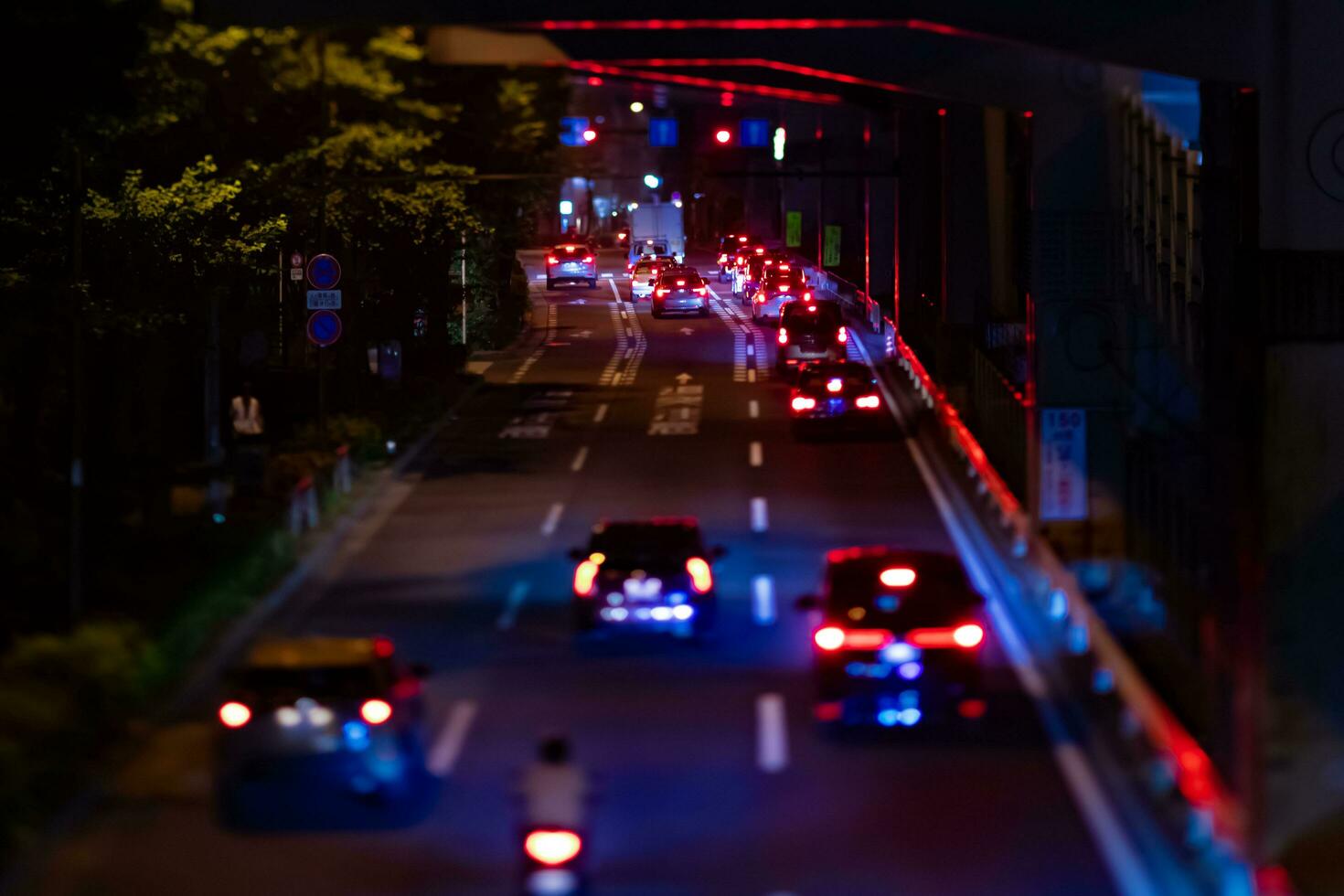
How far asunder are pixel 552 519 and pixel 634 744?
1423cm

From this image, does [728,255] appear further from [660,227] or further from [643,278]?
[643,278]

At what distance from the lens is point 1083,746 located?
61.0 ft

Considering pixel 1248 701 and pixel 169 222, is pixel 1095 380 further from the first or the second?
pixel 1248 701

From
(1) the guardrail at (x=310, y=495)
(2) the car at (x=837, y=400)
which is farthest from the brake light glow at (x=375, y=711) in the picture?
(2) the car at (x=837, y=400)

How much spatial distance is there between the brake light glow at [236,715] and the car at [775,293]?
52756 mm

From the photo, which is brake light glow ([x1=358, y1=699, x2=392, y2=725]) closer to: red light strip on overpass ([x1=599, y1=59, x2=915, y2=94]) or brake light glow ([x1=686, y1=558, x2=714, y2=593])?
brake light glow ([x1=686, y1=558, x2=714, y2=593])

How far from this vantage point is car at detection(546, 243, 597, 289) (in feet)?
304

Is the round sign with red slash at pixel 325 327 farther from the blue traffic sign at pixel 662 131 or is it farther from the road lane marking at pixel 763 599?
the blue traffic sign at pixel 662 131

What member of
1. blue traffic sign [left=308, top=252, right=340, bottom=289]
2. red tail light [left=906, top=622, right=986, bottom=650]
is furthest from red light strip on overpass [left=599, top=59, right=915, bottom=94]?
red tail light [left=906, top=622, right=986, bottom=650]

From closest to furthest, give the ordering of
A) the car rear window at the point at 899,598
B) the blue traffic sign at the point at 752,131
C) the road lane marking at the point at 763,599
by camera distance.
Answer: the car rear window at the point at 899,598
the road lane marking at the point at 763,599
the blue traffic sign at the point at 752,131

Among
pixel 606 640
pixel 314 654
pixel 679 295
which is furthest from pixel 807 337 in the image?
pixel 314 654

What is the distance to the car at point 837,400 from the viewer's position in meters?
41.3

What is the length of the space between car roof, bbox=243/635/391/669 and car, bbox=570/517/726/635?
6924 mm

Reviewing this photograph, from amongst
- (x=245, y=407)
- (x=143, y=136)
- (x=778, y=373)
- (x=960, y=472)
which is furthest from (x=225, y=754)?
(x=778, y=373)
